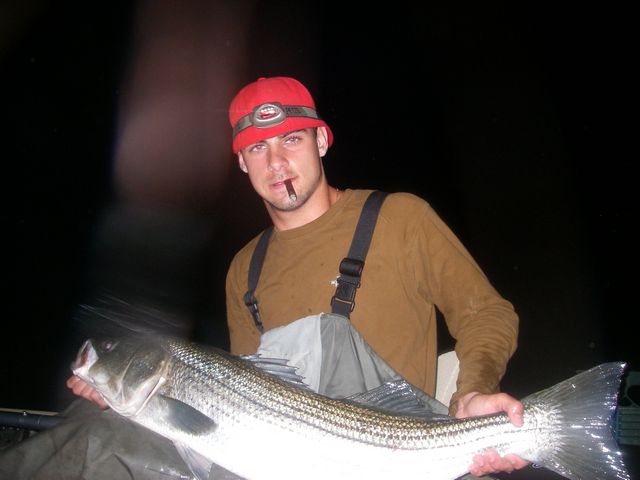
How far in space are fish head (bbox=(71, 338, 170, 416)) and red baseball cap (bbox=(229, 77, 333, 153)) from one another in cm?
146

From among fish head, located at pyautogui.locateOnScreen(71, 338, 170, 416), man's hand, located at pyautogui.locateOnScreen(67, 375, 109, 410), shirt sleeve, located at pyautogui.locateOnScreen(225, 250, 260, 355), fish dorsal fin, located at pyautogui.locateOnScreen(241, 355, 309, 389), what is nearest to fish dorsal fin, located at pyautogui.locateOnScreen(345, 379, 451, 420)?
fish dorsal fin, located at pyautogui.locateOnScreen(241, 355, 309, 389)

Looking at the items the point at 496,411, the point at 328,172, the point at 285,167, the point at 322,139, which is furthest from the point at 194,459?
the point at 328,172

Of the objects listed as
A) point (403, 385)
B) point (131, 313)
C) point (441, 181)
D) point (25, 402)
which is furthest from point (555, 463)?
point (441, 181)

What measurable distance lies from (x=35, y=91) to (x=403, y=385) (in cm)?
2872

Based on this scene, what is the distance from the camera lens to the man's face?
2.95 meters

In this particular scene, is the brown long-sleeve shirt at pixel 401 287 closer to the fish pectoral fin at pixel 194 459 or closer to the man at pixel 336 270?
the man at pixel 336 270

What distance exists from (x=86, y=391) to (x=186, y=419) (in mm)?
681

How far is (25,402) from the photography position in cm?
1282

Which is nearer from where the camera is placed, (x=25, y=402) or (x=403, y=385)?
(x=403, y=385)

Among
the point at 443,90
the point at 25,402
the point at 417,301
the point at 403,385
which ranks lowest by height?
the point at 25,402

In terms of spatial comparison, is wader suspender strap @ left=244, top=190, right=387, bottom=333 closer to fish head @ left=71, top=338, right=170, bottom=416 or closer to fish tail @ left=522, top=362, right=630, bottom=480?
fish head @ left=71, top=338, right=170, bottom=416

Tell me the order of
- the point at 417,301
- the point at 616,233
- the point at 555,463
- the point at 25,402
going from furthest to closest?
the point at 616,233 < the point at 25,402 < the point at 417,301 < the point at 555,463

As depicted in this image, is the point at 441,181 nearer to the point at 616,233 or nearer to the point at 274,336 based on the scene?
the point at 616,233

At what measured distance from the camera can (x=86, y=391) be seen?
92.2 inches
